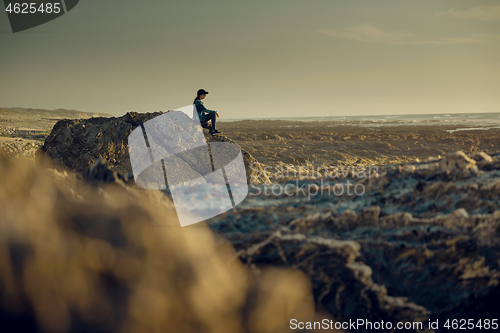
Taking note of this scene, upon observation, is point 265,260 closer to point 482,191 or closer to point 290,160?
point 482,191

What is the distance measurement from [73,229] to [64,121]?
5677 mm

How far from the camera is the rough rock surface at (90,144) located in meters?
5.26

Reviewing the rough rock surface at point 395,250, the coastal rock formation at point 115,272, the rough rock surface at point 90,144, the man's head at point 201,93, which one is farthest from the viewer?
the man's head at point 201,93

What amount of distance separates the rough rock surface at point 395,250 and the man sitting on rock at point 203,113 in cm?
443

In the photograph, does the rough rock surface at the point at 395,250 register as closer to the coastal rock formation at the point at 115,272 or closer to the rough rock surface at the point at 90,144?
the coastal rock formation at the point at 115,272

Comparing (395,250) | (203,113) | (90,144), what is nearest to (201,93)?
(203,113)

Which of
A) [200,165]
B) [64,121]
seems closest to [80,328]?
[200,165]

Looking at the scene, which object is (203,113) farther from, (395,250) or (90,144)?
(395,250)

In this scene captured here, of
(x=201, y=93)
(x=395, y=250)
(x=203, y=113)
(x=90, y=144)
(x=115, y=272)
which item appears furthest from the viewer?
(x=203, y=113)

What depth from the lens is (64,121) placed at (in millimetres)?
5918

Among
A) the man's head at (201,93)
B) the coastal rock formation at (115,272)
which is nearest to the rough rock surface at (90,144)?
the man's head at (201,93)

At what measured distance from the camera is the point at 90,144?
17.8 ft

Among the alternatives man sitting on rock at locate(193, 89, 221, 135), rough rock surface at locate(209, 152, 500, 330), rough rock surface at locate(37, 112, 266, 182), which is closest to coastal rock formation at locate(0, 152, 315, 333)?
rough rock surface at locate(209, 152, 500, 330)

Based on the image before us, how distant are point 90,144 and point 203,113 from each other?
2.25 meters
